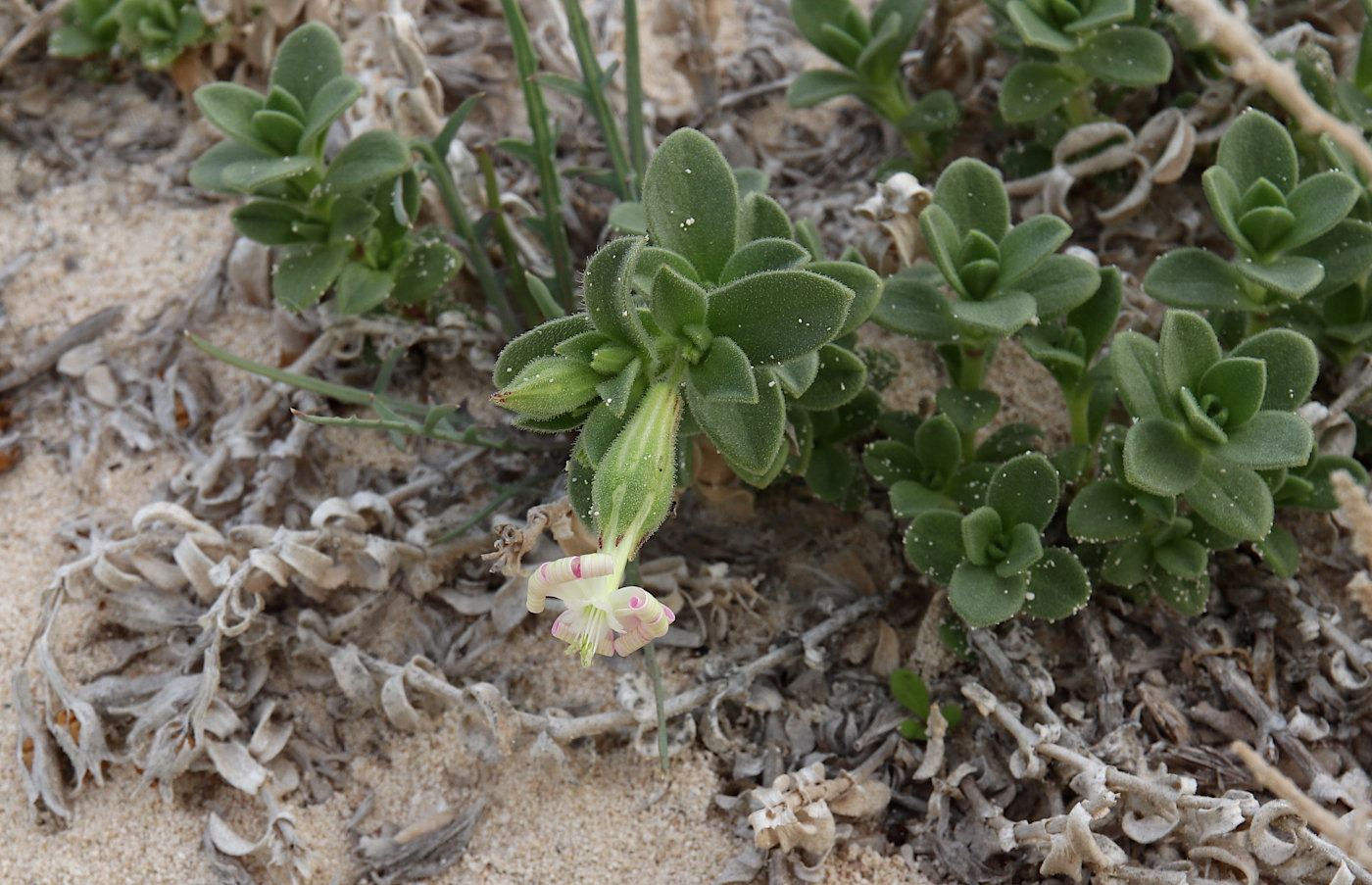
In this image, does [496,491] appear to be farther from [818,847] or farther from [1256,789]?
[1256,789]

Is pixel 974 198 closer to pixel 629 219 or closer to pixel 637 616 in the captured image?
pixel 629 219

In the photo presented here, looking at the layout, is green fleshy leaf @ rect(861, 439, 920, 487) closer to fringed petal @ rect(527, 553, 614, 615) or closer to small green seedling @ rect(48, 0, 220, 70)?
fringed petal @ rect(527, 553, 614, 615)

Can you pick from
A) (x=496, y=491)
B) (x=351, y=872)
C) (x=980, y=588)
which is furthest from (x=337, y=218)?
(x=980, y=588)

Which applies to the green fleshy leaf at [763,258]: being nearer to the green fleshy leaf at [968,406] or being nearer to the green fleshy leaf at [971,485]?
the green fleshy leaf at [968,406]

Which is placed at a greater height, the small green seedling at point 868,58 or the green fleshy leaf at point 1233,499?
the small green seedling at point 868,58

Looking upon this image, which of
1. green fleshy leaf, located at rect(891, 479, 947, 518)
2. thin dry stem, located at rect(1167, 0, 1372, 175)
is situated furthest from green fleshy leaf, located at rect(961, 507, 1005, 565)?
thin dry stem, located at rect(1167, 0, 1372, 175)

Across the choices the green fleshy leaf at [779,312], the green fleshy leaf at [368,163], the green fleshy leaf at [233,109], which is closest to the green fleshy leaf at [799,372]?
the green fleshy leaf at [779,312]

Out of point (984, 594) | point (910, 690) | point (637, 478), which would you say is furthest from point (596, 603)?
point (910, 690)
